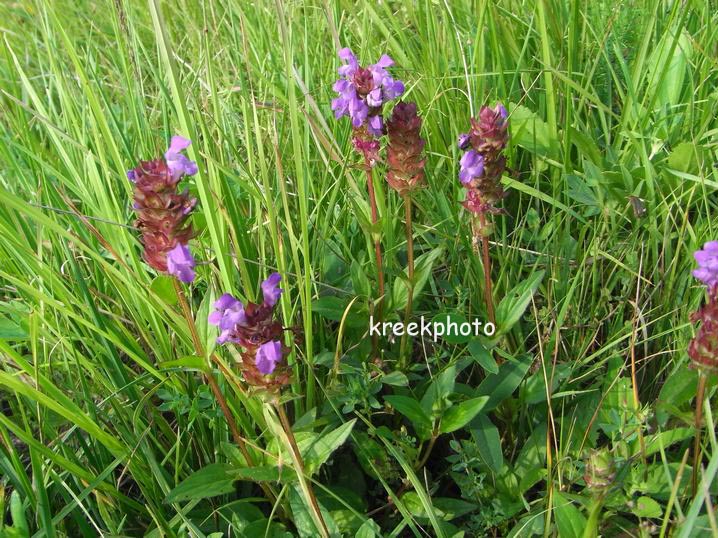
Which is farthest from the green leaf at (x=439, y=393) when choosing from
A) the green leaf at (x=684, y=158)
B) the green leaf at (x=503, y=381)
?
the green leaf at (x=684, y=158)

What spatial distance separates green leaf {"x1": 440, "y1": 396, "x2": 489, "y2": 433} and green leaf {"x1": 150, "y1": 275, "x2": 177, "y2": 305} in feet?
2.17

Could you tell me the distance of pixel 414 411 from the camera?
1.47m

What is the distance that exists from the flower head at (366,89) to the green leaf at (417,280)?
0.34 metres

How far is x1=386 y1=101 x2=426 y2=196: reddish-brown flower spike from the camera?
152 cm

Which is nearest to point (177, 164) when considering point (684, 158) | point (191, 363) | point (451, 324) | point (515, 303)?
point (191, 363)

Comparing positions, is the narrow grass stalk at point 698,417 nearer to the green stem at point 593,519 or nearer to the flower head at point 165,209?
the green stem at point 593,519

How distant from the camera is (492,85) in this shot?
2137 millimetres

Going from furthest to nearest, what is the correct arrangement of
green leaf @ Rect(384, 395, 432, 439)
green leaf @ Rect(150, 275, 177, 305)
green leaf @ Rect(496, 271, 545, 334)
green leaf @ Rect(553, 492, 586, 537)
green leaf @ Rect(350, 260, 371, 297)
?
green leaf @ Rect(350, 260, 371, 297) < green leaf @ Rect(496, 271, 545, 334) < green leaf @ Rect(384, 395, 432, 439) < green leaf @ Rect(150, 275, 177, 305) < green leaf @ Rect(553, 492, 586, 537)

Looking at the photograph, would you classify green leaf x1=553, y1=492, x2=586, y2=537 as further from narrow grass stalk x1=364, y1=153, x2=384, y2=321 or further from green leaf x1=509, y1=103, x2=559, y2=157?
green leaf x1=509, y1=103, x2=559, y2=157

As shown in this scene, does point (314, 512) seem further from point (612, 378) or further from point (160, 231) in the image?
point (612, 378)

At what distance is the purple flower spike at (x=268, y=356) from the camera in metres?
1.16

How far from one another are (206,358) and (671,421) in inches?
42.3

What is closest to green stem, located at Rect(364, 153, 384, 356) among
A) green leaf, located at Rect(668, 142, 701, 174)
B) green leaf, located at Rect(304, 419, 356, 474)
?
green leaf, located at Rect(304, 419, 356, 474)

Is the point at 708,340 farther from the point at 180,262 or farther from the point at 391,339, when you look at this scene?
the point at 180,262
